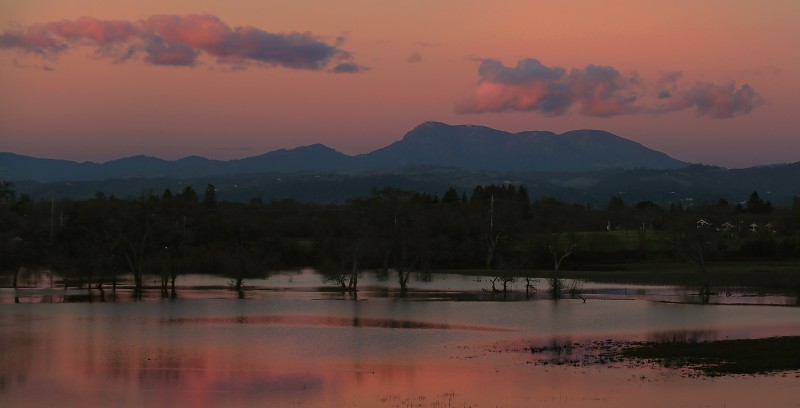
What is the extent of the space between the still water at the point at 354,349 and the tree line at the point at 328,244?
12.0 m

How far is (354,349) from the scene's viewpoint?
55.0 meters

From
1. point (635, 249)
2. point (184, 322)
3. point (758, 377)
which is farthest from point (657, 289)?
point (758, 377)

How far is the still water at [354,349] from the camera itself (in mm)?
39375

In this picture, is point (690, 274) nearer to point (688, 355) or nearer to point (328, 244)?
point (328, 244)

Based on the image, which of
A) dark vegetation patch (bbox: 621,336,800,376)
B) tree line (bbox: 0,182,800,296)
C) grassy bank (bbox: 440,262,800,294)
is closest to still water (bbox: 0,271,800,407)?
dark vegetation patch (bbox: 621,336,800,376)

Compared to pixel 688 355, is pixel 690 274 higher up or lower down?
higher up

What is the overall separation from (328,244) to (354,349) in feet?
278

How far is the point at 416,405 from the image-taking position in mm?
37781

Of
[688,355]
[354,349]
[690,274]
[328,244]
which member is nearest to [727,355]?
[688,355]

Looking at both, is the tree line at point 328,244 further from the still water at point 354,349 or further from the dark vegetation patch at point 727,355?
the dark vegetation patch at point 727,355

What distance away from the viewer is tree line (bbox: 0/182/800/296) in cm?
10669

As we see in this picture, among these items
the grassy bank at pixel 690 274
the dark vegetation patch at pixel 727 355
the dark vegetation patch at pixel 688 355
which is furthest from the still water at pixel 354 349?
the grassy bank at pixel 690 274

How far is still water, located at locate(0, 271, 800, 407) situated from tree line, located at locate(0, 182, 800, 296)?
12.0 m

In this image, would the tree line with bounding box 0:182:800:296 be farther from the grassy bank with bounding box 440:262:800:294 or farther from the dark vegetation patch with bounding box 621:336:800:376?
the dark vegetation patch with bounding box 621:336:800:376
